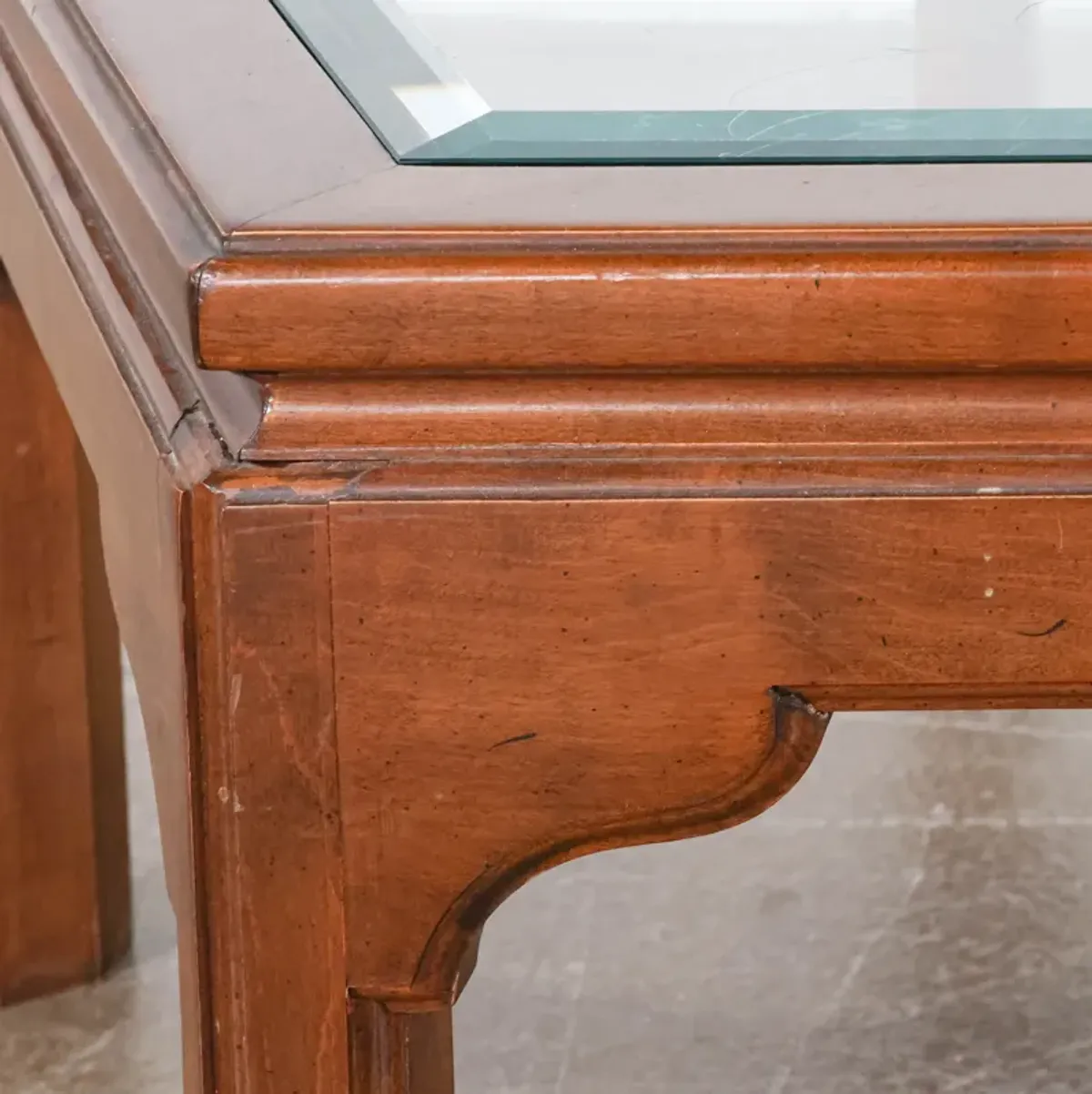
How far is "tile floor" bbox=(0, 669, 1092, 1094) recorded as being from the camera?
82 centimetres

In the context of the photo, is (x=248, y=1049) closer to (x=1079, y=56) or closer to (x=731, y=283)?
(x=731, y=283)

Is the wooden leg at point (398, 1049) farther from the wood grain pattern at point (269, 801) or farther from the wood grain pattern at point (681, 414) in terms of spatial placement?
the wood grain pattern at point (681, 414)

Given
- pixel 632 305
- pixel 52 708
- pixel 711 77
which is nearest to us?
pixel 632 305

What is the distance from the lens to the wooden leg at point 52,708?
85 centimetres

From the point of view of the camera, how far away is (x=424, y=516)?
1.11 feet

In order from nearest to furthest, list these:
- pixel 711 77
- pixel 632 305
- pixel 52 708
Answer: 1. pixel 632 305
2. pixel 711 77
3. pixel 52 708

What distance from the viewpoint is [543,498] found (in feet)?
1.11

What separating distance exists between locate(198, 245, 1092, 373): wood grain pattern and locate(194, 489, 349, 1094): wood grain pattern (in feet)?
0.13

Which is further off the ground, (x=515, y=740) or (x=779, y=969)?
(x=515, y=740)

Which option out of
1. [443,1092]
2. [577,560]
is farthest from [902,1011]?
[577,560]

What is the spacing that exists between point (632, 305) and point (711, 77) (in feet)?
0.47

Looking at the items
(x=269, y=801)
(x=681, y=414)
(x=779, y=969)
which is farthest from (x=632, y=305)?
(x=779, y=969)

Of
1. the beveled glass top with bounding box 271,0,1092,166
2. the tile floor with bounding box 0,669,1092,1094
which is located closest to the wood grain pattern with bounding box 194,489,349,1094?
the beveled glass top with bounding box 271,0,1092,166

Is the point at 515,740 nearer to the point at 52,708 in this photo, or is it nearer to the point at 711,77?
the point at 711,77
